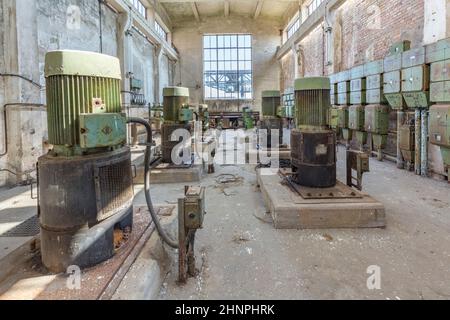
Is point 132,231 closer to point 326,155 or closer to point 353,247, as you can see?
point 353,247

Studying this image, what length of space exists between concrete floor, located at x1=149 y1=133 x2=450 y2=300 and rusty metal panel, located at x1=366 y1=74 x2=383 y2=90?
322cm

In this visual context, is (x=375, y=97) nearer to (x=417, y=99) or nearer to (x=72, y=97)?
(x=417, y=99)

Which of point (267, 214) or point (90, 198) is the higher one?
point (90, 198)

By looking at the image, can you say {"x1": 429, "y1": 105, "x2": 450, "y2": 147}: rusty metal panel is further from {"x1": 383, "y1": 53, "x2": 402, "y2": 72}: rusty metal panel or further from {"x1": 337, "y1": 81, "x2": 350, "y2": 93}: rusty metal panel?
{"x1": 337, "y1": 81, "x2": 350, "y2": 93}: rusty metal panel

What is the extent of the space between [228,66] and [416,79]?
50.7ft

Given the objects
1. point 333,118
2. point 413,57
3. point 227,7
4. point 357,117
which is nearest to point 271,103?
point 357,117

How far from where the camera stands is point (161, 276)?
7.22 feet

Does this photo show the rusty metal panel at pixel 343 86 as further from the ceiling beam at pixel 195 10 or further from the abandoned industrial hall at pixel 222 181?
the ceiling beam at pixel 195 10

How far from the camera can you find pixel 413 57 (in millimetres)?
5238

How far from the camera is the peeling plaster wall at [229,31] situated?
61.7 ft

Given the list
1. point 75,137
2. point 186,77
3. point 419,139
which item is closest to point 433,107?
point 419,139

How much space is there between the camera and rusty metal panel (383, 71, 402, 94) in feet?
18.5

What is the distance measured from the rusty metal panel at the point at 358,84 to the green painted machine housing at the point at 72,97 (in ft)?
21.5
